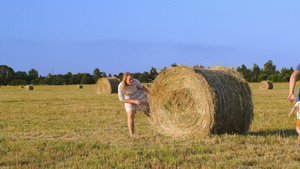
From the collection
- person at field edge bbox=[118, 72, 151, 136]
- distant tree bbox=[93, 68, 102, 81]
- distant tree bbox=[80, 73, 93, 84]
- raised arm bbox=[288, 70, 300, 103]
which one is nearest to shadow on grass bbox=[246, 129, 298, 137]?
raised arm bbox=[288, 70, 300, 103]

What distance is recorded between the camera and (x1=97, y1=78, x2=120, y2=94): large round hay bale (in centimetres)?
2759

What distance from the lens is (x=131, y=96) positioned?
25.9ft

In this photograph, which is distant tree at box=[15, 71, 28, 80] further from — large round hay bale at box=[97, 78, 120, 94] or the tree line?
large round hay bale at box=[97, 78, 120, 94]

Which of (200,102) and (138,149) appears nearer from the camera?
(138,149)

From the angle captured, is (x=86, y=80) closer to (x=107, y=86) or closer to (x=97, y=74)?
(x=97, y=74)

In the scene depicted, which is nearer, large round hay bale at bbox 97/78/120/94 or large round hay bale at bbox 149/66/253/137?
large round hay bale at bbox 149/66/253/137

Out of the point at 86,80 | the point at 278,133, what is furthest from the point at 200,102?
the point at 86,80

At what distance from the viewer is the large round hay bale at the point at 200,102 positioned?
710 cm

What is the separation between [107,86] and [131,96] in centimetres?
2014

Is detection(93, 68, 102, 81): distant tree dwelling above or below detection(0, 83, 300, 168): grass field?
above

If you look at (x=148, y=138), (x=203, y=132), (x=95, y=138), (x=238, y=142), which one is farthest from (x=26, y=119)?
(x=238, y=142)

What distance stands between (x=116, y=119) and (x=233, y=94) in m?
4.43

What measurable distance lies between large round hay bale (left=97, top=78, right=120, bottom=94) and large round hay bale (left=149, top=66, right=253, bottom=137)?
64.1 ft

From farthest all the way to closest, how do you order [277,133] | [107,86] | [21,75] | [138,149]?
[21,75] < [107,86] < [277,133] < [138,149]
